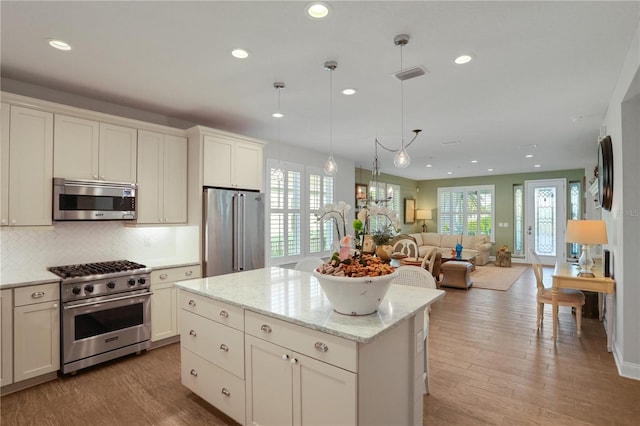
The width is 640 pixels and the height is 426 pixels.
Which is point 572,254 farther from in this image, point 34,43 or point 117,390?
point 34,43

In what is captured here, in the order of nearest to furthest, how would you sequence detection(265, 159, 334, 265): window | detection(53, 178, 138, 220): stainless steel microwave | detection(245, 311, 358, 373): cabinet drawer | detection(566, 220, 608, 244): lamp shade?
1. detection(245, 311, 358, 373): cabinet drawer
2. detection(53, 178, 138, 220): stainless steel microwave
3. detection(566, 220, 608, 244): lamp shade
4. detection(265, 159, 334, 265): window

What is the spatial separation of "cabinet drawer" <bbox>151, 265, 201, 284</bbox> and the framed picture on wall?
8.10 metres

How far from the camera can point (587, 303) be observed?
4.54 m

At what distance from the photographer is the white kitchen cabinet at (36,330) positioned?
2.67 metres

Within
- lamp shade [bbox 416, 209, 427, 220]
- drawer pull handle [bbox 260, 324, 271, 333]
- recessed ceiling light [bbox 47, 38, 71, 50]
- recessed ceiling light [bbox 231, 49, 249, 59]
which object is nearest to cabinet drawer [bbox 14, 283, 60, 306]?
recessed ceiling light [bbox 47, 38, 71, 50]

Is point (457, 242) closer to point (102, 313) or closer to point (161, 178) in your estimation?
point (161, 178)

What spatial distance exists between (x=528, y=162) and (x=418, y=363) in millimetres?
7372

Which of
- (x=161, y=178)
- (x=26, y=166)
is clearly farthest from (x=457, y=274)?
(x=26, y=166)

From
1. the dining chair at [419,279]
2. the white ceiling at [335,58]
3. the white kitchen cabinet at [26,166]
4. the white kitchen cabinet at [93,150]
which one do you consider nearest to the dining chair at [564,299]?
the white ceiling at [335,58]

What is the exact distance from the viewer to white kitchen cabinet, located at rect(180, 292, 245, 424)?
2.11 meters

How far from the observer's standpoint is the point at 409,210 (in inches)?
428

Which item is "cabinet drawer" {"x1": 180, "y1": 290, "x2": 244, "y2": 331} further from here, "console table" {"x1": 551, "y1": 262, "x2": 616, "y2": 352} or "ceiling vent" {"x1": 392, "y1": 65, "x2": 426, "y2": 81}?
"console table" {"x1": 551, "y1": 262, "x2": 616, "y2": 352}

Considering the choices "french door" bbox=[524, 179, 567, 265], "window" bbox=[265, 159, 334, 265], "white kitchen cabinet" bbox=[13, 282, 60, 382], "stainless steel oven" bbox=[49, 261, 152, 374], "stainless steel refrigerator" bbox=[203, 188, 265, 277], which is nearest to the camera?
"white kitchen cabinet" bbox=[13, 282, 60, 382]

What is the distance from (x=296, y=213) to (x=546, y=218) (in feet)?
25.5
